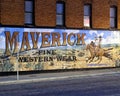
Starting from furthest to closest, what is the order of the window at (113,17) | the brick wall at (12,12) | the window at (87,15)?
the window at (113,17) < the window at (87,15) < the brick wall at (12,12)

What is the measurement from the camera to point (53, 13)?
3145 centimetres

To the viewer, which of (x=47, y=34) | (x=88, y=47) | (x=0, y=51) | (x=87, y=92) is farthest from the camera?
(x=88, y=47)

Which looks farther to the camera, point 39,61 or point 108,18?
point 108,18

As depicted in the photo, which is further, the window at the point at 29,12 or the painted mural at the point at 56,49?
the window at the point at 29,12

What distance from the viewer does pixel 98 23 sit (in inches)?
1340

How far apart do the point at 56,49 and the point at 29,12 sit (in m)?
3.43

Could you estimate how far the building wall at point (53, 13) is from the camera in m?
29.4

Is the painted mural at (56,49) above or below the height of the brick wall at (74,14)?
below

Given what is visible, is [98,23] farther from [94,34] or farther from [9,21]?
[9,21]

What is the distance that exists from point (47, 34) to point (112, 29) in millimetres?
6364

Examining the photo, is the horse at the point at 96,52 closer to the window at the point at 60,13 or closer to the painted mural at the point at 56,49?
the painted mural at the point at 56,49

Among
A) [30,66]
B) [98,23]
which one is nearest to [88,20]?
[98,23]

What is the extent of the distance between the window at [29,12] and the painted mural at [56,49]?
625 millimetres

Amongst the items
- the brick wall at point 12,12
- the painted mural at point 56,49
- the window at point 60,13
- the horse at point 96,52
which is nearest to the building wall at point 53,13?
the brick wall at point 12,12
